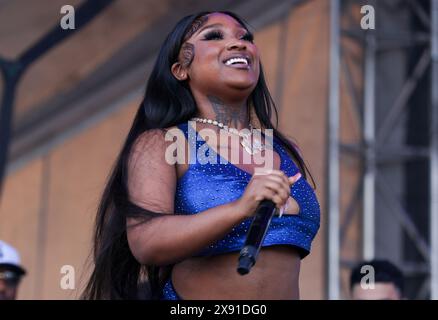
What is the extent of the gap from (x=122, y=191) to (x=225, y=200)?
0.24 meters

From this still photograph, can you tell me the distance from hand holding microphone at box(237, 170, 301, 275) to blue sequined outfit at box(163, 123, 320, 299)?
180mm

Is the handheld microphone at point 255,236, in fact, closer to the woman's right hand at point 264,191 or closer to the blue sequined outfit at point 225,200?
the woman's right hand at point 264,191

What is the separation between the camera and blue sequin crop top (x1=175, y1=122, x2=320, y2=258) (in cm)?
212

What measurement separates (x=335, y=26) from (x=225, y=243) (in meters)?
4.22

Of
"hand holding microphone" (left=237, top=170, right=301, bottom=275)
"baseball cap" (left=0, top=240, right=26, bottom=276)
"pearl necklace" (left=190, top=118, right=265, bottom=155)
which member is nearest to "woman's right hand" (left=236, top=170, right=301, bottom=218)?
"hand holding microphone" (left=237, top=170, right=301, bottom=275)

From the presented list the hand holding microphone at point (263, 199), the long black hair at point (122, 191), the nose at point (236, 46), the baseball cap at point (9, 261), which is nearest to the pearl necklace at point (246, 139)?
the long black hair at point (122, 191)

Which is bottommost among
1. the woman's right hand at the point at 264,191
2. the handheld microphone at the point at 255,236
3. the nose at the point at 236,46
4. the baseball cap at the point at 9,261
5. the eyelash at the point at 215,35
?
the handheld microphone at the point at 255,236

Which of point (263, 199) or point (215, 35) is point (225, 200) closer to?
point (263, 199)

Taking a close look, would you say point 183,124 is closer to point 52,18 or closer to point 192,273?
point 192,273

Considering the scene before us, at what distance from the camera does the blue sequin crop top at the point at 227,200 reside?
2.12m

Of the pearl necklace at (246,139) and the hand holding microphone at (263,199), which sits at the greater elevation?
the pearl necklace at (246,139)

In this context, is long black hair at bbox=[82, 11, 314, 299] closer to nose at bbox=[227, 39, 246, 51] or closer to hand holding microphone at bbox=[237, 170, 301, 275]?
nose at bbox=[227, 39, 246, 51]
